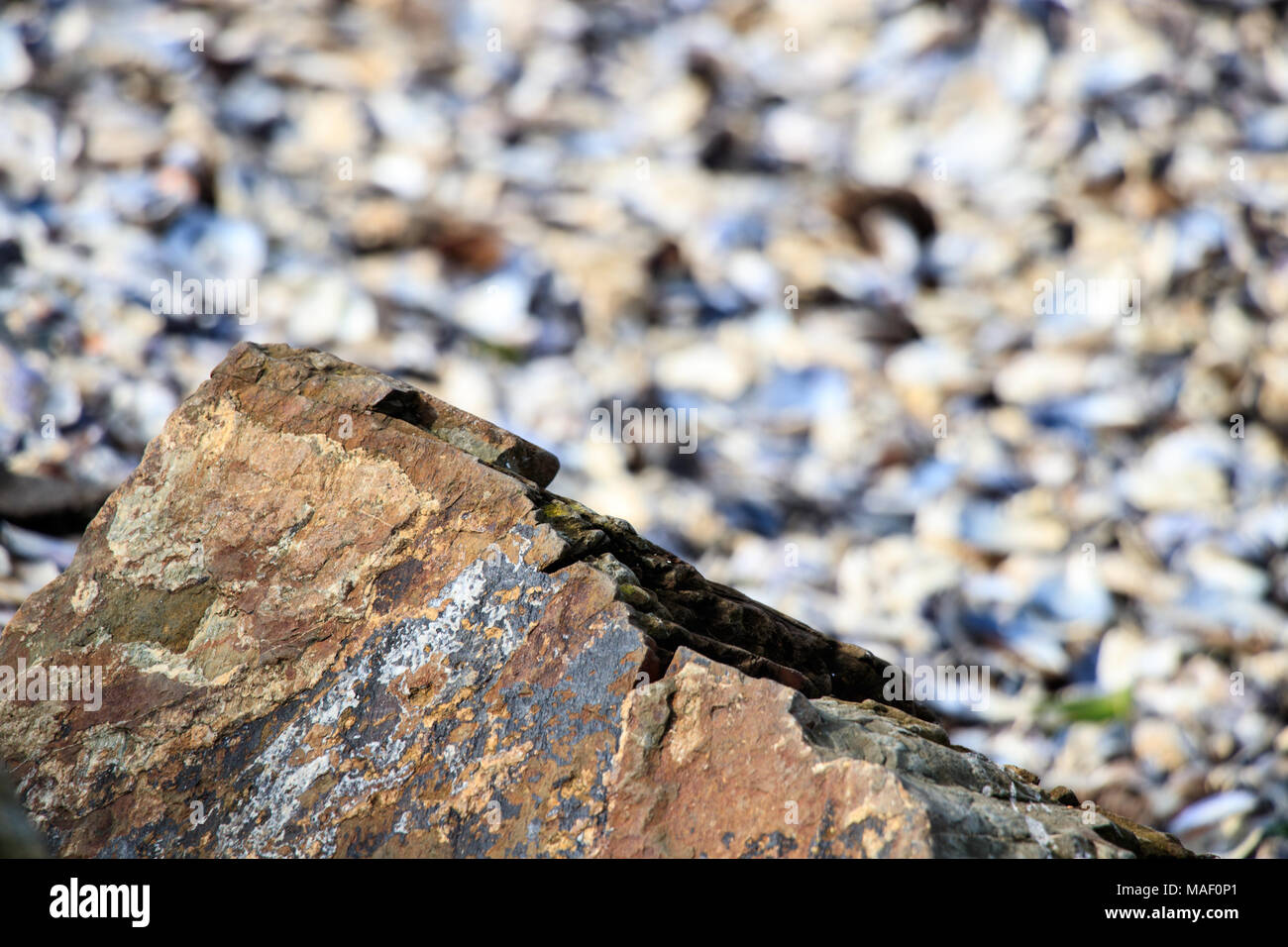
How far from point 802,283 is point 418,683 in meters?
2.74

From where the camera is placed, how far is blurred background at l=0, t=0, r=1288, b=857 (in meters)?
3.48

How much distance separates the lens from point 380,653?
170 centimetres

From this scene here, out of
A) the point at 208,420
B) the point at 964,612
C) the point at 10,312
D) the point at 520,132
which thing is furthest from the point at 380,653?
the point at 520,132

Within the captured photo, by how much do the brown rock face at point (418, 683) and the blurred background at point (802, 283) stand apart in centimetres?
152

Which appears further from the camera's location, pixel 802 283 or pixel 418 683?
pixel 802 283

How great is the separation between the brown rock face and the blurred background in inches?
59.8

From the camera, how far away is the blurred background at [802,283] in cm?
348

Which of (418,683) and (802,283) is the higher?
(802,283)

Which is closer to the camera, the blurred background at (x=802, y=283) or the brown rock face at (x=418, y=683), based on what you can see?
the brown rock face at (x=418, y=683)

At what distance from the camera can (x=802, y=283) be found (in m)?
4.09

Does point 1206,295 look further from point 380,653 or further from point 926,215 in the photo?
point 380,653

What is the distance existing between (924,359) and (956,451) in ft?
1.10

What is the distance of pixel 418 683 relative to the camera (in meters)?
1.66

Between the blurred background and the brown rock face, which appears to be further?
the blurred background
